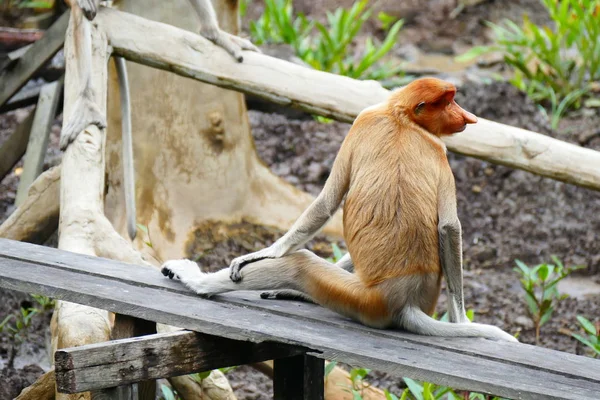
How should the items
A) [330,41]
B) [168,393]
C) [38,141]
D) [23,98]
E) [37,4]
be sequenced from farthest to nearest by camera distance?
[37,4]
[330,41]
[23,98]
[38,141]
[168,393]

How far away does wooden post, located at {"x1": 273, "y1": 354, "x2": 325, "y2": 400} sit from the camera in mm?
3396

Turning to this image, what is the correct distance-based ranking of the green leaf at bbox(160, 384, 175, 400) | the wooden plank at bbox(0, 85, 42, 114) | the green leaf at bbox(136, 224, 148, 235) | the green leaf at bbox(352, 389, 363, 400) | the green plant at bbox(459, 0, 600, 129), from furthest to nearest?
the green plant at bbox(459, 0, 600, 129), the wooden plank at bbox(0, 85, 42, 114), the green leaf at bbox(136, 224, 148, 235), the green leaf at bbox(160, 384, 175, 400), the green leaf at bbox(352, 389, 363, 400)

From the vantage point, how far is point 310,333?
293 cm

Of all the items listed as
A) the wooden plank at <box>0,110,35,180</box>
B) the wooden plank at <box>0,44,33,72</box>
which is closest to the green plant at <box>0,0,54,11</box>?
the wooden plank at <box>0,44,33,72</box>

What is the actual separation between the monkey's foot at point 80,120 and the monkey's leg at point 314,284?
150 centimetres

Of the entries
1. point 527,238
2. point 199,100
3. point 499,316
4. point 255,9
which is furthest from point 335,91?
point 255,9

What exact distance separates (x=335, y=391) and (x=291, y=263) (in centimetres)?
153

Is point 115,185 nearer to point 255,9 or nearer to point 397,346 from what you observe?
point 397,346

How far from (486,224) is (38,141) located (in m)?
3.48

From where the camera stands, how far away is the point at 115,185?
18.8ft

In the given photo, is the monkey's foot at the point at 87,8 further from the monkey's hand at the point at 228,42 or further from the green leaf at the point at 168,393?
the green leaf at the point at 168,393

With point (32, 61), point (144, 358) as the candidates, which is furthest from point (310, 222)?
point (32, 61)

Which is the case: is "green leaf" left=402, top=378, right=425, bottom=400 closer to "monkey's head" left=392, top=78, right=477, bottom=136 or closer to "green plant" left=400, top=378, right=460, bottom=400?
"green plant" left=400, top=378, right=460, bottom=400

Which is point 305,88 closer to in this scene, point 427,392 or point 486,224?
point 427,392
